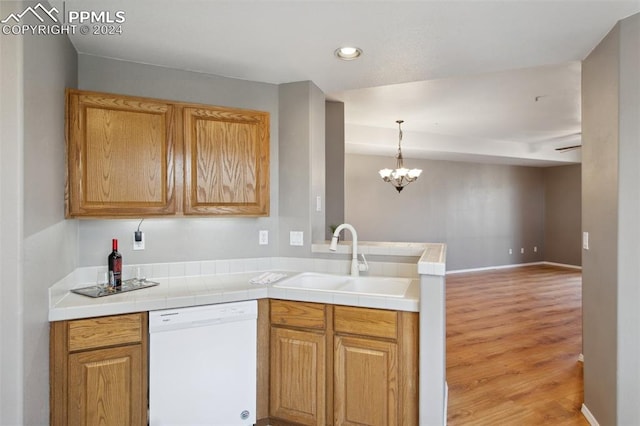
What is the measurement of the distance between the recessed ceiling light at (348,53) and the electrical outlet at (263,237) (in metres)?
1.42

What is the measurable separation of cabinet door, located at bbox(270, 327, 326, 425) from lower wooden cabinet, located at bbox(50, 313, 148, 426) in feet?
2.44

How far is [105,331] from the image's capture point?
1.90m

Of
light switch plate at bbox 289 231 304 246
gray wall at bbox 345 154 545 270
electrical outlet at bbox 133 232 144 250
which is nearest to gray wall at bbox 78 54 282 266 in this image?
electrical outlet at bbox 133 232 144 250

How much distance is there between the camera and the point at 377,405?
2053 mm

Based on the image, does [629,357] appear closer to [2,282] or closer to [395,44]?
[395,44]

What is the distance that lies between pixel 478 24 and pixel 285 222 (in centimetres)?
186

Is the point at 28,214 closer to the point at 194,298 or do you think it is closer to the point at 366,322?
the point at 194,298

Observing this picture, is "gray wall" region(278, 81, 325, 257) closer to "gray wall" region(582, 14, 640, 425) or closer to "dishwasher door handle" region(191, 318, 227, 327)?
"dishwasher door handle" region(191, 318, 227, 327)

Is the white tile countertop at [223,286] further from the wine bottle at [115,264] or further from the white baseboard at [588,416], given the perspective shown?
the white baseboard at [588,416]

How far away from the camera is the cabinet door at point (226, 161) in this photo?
2.40m

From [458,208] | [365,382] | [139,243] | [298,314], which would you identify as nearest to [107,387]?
[139,243]

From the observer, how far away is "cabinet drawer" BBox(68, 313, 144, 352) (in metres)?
1.85

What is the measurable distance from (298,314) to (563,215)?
8.94 meters

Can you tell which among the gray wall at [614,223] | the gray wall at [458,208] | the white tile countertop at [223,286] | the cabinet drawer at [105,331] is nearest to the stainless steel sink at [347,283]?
the white tile countertop at [223,286]
